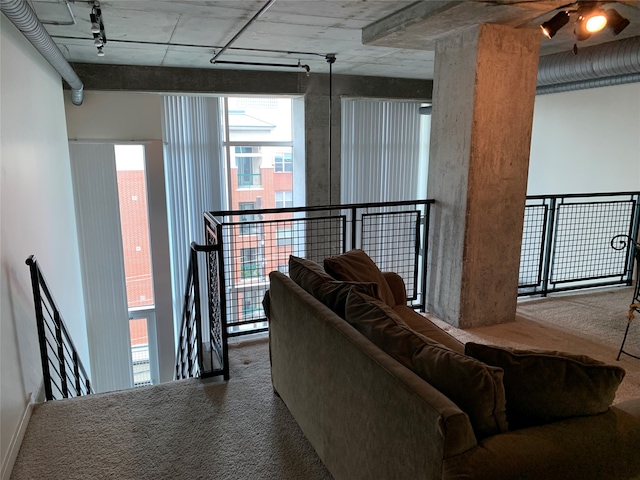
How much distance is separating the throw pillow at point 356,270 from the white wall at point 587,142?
13.6 ft

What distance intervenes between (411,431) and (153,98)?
5278 mm

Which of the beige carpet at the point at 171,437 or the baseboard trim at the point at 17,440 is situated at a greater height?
the baseboard trim at the point at 17,440

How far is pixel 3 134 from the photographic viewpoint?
259cm

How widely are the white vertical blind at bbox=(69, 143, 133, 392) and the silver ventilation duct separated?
530 cm

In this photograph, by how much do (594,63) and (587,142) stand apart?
1.73 meters

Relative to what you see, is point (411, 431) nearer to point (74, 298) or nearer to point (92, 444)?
point (92, 444)

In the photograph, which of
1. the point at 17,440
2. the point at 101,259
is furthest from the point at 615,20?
the point at 101,259

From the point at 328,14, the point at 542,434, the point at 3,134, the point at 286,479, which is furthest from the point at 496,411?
the point at 328,14

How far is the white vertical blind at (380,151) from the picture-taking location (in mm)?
7211

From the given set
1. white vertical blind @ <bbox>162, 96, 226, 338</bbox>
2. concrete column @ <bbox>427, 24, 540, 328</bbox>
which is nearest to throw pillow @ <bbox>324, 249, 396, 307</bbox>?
concrete column @ <bbox>427, 24, 540, 328</bbox>

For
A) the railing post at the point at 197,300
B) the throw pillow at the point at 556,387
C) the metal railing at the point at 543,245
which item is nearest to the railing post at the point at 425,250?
the metal railing at the point at 543,245

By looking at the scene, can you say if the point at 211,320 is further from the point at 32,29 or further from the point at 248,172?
the point at 248,172

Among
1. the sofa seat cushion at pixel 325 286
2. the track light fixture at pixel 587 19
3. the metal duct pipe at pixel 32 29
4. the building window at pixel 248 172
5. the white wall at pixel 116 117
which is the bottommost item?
the sofa seat cushion at pixel 325 286

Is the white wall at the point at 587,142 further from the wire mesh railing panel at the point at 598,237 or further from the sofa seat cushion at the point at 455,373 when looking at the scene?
the sofa seat cushion at the point at 455,373
